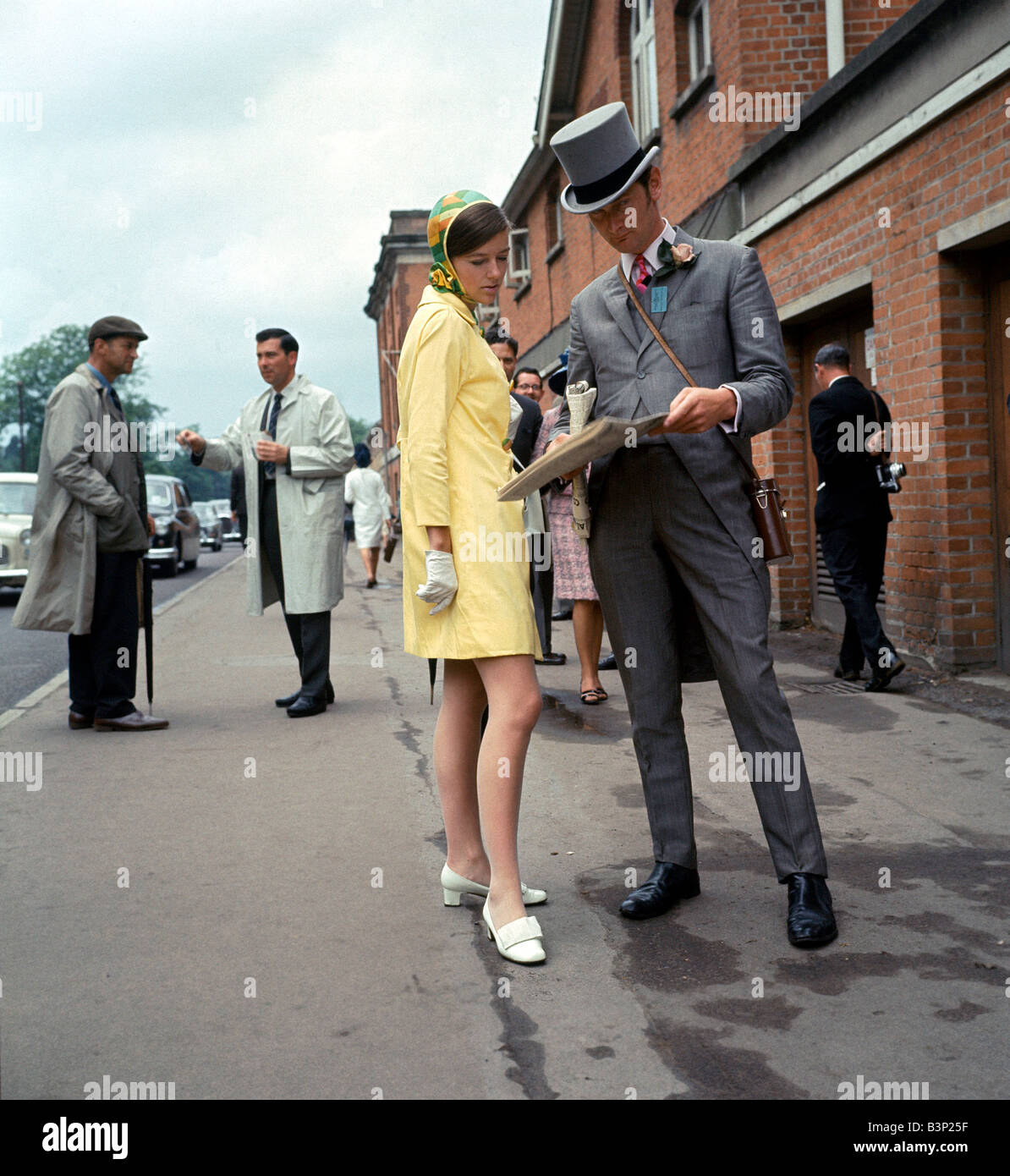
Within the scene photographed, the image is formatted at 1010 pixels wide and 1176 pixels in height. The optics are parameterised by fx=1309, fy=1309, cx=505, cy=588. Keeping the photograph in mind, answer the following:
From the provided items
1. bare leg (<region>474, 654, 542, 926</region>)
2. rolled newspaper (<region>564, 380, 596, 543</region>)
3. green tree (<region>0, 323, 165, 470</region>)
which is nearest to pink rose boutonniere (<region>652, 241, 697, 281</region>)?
rolled newspaper (<region>564, 380, 596, 543</region>)

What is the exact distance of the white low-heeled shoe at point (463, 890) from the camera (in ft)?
12.9

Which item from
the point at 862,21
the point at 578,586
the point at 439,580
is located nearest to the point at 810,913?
the point at 439,580

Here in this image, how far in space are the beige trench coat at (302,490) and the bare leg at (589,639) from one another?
1.43 m

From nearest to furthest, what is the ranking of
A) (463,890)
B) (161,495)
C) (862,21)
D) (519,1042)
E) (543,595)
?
(519,1042), (463,890), (543,595), (862,21), (161,495)

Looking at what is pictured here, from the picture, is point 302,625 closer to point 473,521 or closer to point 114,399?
point 114,399

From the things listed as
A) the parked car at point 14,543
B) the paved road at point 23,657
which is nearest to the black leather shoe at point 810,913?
the paved road at point 23,657

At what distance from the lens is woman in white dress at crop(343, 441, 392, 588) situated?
18.6 m

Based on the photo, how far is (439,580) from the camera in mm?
3549

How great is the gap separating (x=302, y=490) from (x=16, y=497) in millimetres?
11178
